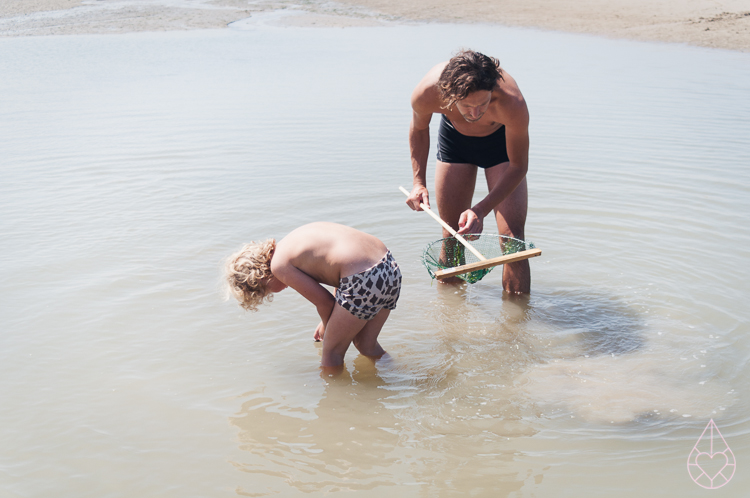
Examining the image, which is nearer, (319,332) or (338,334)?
(338,334)

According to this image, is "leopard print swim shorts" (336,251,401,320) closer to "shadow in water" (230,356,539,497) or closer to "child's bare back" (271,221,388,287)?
"child's bare back" (271,221,388,287)

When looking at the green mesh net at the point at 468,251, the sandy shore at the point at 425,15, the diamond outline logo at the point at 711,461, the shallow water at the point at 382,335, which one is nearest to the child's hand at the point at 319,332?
the shallow water at the point at 382,335

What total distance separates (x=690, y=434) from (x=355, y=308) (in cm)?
175

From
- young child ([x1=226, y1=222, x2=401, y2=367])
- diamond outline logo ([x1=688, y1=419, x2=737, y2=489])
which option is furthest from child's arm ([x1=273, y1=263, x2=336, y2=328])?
diamond outline logo ([x1=688, y1=419, x2=737, y2=489])

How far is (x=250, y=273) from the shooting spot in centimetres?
357

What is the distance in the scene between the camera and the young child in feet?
11.5

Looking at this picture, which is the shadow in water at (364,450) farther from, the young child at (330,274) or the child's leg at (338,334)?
the young child at (330,274)

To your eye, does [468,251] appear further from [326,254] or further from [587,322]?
[326,254]

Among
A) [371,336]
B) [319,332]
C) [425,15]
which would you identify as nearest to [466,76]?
[371,336]

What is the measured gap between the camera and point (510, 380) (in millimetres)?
3615

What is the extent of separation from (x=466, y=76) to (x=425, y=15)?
20201mm

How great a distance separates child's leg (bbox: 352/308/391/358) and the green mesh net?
1.99 feet

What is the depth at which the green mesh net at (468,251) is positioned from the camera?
14.2 ft

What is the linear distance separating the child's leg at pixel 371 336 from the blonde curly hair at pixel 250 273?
0.63 metres
